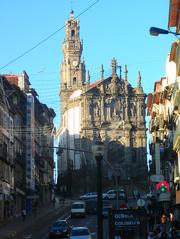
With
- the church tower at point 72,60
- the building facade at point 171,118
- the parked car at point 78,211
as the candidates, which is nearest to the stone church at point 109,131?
the church tower at point 72,60

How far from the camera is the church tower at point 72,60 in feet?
526

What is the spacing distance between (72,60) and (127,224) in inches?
5759

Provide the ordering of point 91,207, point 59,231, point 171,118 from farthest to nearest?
point 91,207 < point 171,118 < point 59,231

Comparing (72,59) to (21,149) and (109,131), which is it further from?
(21,149)

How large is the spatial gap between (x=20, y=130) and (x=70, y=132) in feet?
183

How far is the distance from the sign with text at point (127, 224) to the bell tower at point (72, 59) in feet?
455

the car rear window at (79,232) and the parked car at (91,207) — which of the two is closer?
the car rear window at (79,232)

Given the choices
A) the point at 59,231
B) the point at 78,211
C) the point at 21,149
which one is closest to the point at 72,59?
the point at 21,149

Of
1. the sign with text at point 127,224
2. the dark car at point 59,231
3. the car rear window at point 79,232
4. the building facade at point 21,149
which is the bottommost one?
the dark car at point 59,231

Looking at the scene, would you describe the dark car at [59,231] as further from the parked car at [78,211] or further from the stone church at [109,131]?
the stone church at [109,131]

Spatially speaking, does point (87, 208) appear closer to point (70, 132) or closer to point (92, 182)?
point (92, 182)

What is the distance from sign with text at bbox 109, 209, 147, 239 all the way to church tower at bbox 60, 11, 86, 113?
13658 centimetres

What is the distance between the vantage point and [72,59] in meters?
166

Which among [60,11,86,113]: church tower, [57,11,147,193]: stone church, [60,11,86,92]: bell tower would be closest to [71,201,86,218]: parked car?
[57,11,147,193]: stone church
